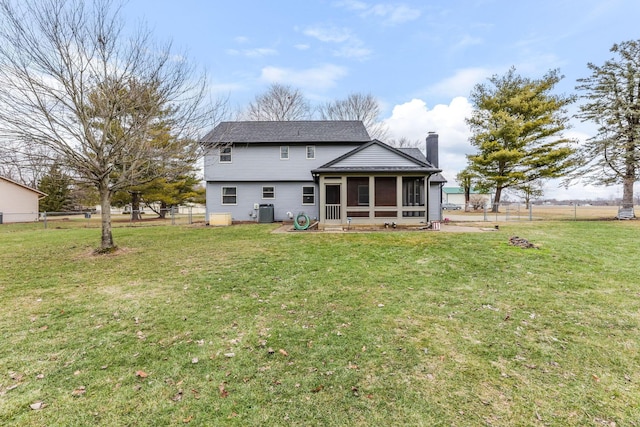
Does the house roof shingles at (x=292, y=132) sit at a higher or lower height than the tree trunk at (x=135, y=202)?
higher

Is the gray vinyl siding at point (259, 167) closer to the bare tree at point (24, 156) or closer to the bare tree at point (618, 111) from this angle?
the bare tree at point (24, 156)

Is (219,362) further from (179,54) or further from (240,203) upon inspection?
(240,203)

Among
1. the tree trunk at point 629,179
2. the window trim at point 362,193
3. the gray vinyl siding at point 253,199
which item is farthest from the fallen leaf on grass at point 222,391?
the tree trunk at point 629,179

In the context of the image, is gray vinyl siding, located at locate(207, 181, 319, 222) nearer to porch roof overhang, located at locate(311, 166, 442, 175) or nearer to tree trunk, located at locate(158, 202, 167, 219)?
porch roof overhang, located at locate(311, 166, 442, 175)

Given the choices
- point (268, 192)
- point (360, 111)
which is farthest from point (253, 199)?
point (360, 111)

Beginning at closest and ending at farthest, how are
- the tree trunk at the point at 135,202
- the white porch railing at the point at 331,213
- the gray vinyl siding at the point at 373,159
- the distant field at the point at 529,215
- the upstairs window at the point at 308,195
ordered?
1. the gray vinyl siding at the point at 373,159
2. the white porch railing at the point at 331,213
3. the upstairs window at the point at 308,195
4. the distant field at the point at 529,215
5. the tree trunk at the point at 135,202

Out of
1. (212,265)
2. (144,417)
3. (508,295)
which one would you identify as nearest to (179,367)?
(144,417)

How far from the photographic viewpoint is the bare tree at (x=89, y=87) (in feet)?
24.5

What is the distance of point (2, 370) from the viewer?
121 inches

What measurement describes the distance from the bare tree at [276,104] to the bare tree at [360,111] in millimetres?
3649

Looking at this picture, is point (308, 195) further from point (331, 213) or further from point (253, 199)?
point (331, 213)

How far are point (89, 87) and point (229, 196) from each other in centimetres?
1016

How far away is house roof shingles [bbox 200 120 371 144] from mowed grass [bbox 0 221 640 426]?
38.7ft

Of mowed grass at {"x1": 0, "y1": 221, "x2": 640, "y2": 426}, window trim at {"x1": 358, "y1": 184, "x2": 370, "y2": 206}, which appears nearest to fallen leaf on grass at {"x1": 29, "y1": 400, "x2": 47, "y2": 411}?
mowed grass at {"x1": 0, "y1": 221, "x2": 640, "y2": 426}
